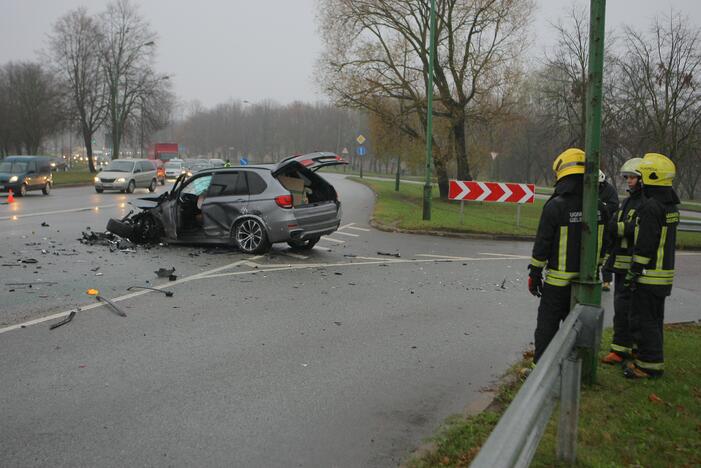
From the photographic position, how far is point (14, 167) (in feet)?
85.1

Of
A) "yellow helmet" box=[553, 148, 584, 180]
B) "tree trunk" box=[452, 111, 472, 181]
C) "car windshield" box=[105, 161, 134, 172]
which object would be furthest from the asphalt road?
"car windshield" box=[105, 161, 134, 172]

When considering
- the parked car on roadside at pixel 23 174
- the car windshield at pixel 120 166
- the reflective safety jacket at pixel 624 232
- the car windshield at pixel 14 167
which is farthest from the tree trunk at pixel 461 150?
the reflective safety jacket at pixel 624 232

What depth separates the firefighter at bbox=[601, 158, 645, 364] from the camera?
5.34m

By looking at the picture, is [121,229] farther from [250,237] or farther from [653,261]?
[653,261]

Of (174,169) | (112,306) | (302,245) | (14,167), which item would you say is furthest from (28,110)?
(112,306)

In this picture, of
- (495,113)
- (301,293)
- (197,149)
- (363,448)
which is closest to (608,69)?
(495,113)

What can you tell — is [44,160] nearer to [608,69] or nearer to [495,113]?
[495,113]

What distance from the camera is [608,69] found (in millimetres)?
40125

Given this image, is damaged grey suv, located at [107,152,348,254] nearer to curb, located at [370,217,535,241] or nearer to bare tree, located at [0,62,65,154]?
curb, located at [370,217,535,241]

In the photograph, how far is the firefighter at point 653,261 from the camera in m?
5.01

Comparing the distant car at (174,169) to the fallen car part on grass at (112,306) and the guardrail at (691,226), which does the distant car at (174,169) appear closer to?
the guardrail at (691,226)

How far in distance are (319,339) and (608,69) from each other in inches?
1580

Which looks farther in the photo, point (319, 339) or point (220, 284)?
point (220, 284)

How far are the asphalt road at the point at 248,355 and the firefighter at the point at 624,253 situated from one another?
38.9 inches
